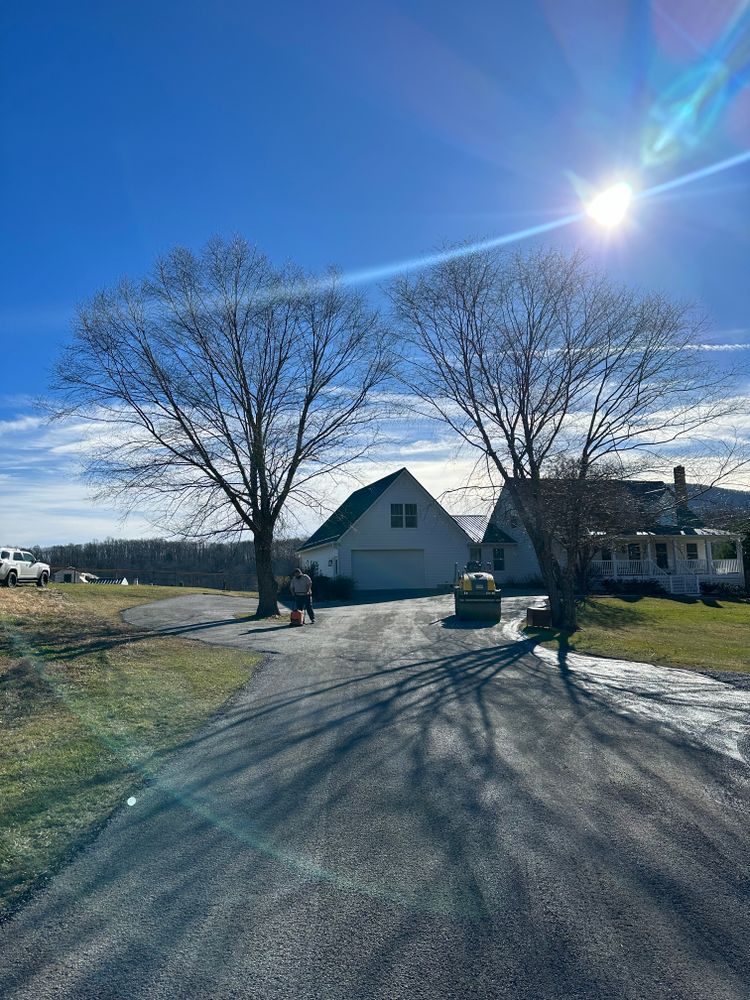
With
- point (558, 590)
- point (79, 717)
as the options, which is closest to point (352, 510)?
point (558, 590)

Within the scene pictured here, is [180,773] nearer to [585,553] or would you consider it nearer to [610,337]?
[610,337]

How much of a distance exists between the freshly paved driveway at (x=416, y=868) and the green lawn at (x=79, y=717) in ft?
1.04

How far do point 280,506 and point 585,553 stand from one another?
14272mm

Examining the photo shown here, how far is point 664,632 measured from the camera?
893 inches

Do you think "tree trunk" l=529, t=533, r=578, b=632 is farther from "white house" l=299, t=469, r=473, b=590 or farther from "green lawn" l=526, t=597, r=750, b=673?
"white house" l=299, t=469, r=473, b=590

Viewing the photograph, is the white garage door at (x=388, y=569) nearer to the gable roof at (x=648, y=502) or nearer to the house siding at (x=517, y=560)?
the house siding at (x=517, y=560)

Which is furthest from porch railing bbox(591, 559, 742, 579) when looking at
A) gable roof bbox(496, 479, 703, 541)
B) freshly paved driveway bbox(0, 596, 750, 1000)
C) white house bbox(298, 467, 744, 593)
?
freshly paved driveway bbox(0, 596, 750, 1000)

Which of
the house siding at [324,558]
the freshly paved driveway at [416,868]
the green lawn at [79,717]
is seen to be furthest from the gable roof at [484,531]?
the freshly paved driveway at [416,868]

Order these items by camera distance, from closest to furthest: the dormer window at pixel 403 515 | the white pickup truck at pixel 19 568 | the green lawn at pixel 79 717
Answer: the green lawn at pixel 79 717
the white pickup truck at pixel 19 568
the dormer window at pixel 403 515

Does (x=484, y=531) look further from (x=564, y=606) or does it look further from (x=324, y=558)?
(x=564, y=606)

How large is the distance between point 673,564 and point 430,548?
1328 cm

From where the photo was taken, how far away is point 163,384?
2297 cm

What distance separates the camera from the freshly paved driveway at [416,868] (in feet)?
11.8

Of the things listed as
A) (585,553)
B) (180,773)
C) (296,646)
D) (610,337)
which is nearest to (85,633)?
(296,646)
